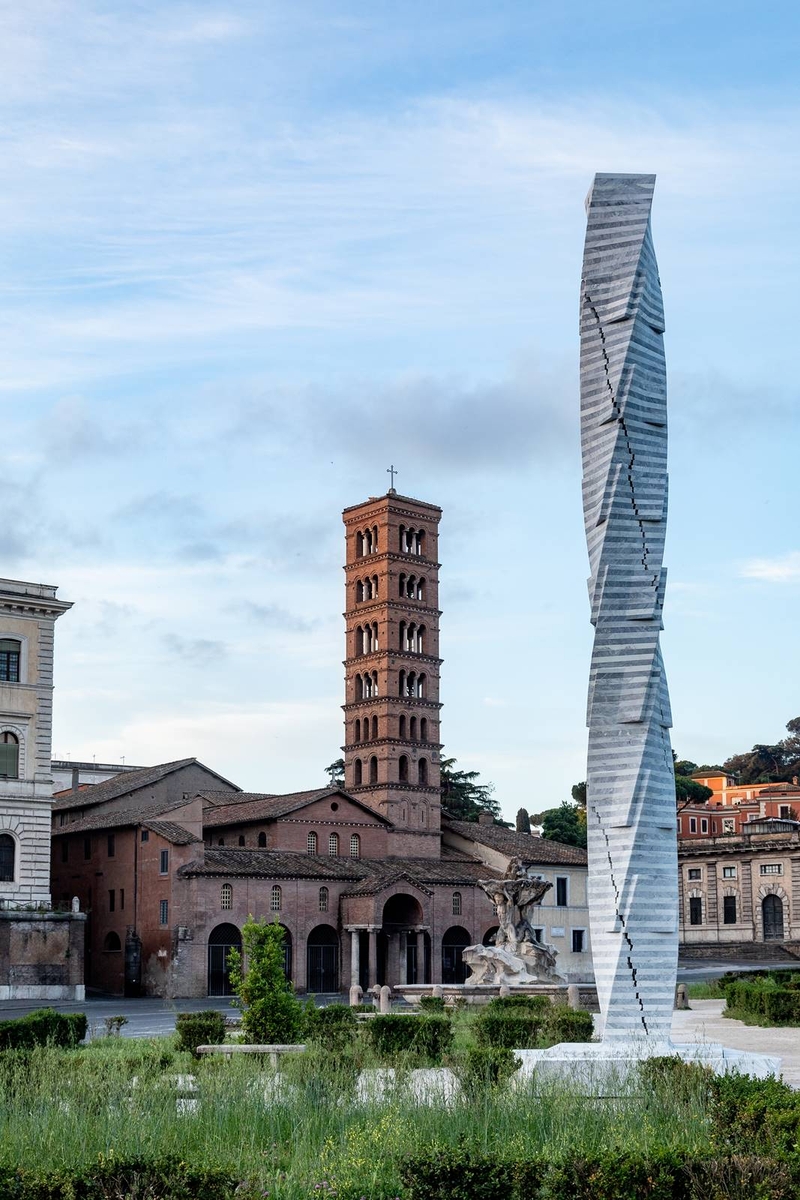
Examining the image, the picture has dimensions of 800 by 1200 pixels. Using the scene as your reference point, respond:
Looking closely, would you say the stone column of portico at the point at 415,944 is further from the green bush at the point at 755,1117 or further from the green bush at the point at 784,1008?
the green bush at the point at 755,1117

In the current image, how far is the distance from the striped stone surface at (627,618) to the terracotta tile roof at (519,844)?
49.8 meters

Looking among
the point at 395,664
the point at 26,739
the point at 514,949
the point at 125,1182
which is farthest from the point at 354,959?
the point at 125,1182

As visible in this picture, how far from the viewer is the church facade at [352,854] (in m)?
56.0

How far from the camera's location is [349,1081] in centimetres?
1285

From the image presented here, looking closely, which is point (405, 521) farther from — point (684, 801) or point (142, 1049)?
point (142, 1049)

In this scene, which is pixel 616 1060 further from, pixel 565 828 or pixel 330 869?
pixel 565 828

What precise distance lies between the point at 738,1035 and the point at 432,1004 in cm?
810

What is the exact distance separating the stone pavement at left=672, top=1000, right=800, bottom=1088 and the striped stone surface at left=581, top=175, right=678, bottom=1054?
2423mm

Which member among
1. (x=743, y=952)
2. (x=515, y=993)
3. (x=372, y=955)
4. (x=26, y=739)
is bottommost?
(x=743, y=952)

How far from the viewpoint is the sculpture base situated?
1467 centimetres

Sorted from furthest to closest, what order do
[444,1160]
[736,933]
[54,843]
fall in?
[736,933] < [54,843] < [444,1160]

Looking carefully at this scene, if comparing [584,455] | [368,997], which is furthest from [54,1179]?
[368,997]

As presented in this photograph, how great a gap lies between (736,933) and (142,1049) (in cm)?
6580

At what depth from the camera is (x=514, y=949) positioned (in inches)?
1582
